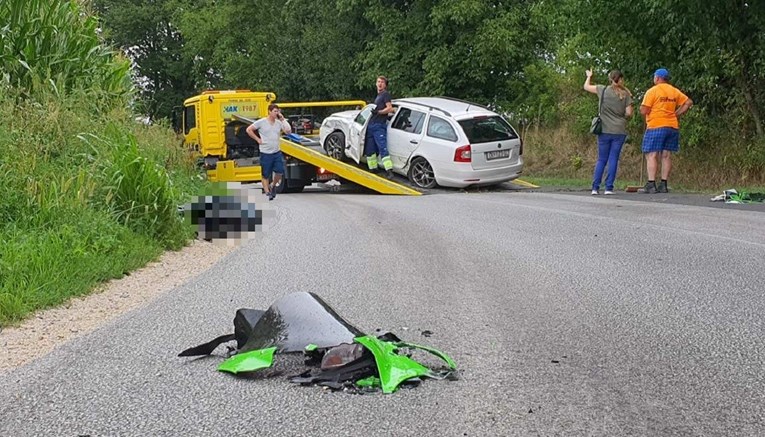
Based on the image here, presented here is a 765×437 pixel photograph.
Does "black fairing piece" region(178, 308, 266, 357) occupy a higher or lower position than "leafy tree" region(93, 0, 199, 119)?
lower

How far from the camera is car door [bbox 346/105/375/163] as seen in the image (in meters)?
17.5

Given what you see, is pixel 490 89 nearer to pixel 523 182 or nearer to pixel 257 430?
pixel 523 182

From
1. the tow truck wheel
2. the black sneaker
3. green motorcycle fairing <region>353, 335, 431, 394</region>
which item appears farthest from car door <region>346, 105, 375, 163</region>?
green motorcycle fairing <region>353, 335, 431, 394</region>

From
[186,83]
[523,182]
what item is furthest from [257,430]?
[186,83]

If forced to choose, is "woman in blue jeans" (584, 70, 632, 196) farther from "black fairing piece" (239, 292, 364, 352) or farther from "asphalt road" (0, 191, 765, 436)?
"black fairing piece" (239, 292, 364, 352)

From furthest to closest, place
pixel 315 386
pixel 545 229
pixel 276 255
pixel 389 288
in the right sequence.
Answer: pixel 545 229 → pixel 276 255 → pixel 389 288 → pixel 315 386

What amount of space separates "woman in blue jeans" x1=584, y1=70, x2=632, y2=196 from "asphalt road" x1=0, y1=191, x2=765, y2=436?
4920mm

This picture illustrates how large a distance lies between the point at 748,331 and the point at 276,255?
15.4 feet

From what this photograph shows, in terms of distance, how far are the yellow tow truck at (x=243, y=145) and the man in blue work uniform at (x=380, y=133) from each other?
0.40 metres

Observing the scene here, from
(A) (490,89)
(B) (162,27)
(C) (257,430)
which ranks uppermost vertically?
(B) (162,27)

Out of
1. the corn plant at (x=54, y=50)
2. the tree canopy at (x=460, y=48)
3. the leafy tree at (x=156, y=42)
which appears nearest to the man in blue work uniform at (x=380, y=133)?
the tree canopy at (x=460, y=48)

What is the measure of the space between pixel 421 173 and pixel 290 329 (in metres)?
12.8

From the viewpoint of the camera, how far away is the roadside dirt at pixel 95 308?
5.07 meters

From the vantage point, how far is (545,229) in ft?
32.3
